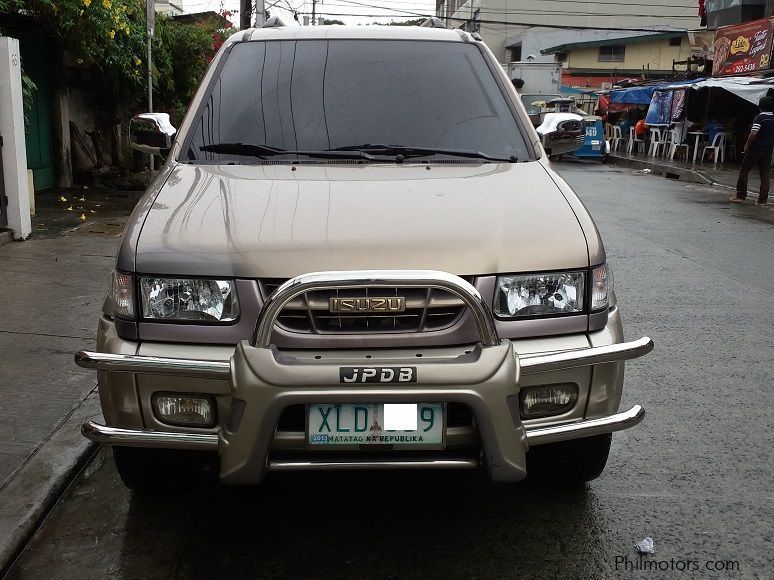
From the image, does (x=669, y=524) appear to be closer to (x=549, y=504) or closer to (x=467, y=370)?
(x=549, y=504)

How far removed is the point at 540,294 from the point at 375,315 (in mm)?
589

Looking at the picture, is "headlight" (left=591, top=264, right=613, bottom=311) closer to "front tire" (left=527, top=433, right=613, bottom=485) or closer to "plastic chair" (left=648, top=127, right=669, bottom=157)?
"front tire" (left=527, top=433, right=613, bottom=485)

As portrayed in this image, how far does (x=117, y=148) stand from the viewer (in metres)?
15.5

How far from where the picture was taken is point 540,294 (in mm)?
2812

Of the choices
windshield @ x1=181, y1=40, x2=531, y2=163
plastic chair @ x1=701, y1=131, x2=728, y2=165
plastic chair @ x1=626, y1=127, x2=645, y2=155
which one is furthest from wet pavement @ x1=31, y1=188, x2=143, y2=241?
plastic chair @ x1=626, y1=127, x2=645, y2=155

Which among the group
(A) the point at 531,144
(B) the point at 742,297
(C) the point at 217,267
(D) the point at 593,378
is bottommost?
(B) the point at 742,297

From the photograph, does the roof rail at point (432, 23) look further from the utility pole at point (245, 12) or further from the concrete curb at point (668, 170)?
the utility pole at point (245, 12)

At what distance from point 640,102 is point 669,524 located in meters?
25.4

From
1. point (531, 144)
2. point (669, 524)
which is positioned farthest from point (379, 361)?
point (531, 144)

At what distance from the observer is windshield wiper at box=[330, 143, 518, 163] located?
3.67 meters

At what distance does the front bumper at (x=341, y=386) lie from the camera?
2465mm

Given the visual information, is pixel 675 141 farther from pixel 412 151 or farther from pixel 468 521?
pixel 468 521

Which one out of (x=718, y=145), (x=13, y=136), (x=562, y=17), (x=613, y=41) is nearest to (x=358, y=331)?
(x=13, y=136)

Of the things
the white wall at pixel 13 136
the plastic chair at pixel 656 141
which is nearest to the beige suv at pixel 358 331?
the white wall at pixel 13 136
